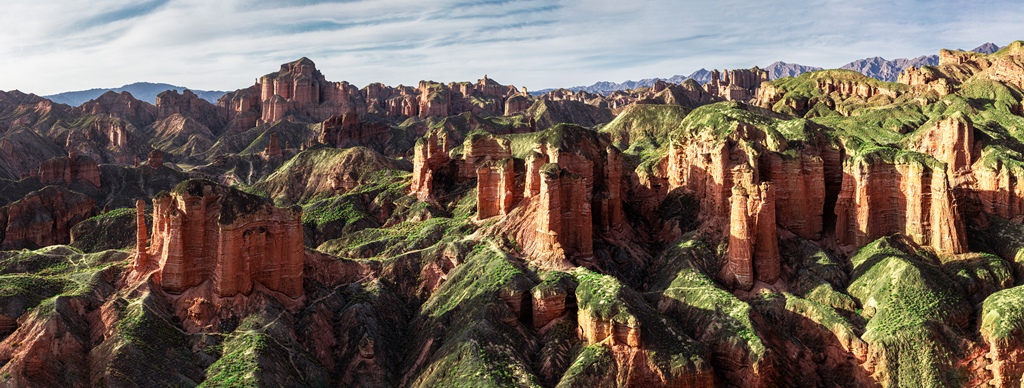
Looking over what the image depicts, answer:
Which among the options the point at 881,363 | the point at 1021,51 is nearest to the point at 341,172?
the point at 881,363

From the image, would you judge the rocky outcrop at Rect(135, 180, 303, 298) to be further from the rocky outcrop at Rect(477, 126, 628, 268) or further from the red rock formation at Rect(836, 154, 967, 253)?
the red rock formation at Rect(836, 154, 967, 253)

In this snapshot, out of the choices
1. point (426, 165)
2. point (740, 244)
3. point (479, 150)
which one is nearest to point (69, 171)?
point (426, 165)

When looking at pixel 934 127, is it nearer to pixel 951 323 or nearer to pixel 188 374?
pixel 951 323

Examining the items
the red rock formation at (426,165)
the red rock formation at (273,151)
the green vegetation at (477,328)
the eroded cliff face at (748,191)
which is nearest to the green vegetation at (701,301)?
the eroded cliff face at (748,191)

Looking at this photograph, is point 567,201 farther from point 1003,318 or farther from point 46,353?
point 46,353

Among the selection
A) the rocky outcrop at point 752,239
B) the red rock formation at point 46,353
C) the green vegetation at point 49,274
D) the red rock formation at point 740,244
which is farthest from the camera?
the rocky outcrop at point 752,239

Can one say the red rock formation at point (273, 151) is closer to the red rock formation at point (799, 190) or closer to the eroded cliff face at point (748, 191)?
the eroded cliff face at point (748, 191)

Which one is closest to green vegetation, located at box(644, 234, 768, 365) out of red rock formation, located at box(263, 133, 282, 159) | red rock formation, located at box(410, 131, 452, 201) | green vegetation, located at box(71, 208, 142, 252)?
red rock formation, located at box(410, 131, 452, 201)
